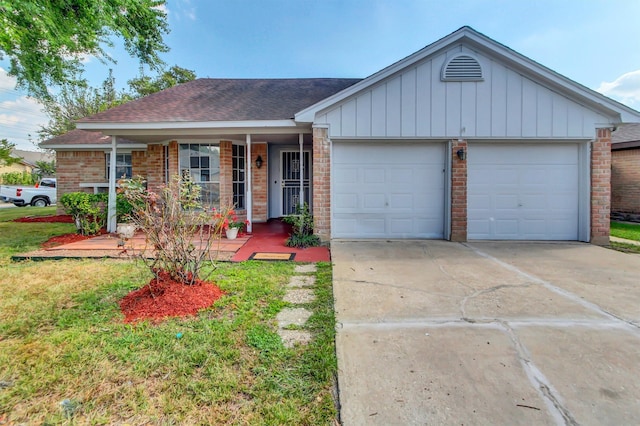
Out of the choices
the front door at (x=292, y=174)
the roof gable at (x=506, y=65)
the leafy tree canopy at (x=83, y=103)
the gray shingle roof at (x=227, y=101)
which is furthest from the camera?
the leafy tree canopy at (x=83, y=103)

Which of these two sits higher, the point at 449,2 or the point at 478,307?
the point at 449,2

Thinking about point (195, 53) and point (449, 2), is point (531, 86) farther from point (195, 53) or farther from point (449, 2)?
point (195, 53)

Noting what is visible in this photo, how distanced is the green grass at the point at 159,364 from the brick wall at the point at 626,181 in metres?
13.4

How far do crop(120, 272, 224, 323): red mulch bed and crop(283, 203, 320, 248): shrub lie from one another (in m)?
2.95

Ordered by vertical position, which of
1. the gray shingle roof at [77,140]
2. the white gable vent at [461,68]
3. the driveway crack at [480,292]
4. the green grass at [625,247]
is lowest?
the driveway crack at [480,292]

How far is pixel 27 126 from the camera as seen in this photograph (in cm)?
3444

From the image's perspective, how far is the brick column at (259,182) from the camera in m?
9.85

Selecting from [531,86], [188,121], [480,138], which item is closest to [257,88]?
[188,121]

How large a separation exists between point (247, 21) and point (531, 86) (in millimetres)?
11716

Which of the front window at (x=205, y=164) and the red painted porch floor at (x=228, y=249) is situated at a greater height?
the front window at (x=205, y=164)

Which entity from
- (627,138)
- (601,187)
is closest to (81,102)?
(601,187)

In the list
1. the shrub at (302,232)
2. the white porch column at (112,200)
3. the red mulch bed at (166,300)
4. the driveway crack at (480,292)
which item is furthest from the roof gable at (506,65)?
the white porch column at (112,200)

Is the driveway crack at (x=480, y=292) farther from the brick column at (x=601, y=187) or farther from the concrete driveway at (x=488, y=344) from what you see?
the brick column at (x=601, y=187)

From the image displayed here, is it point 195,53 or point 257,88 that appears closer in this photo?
point 257,88
